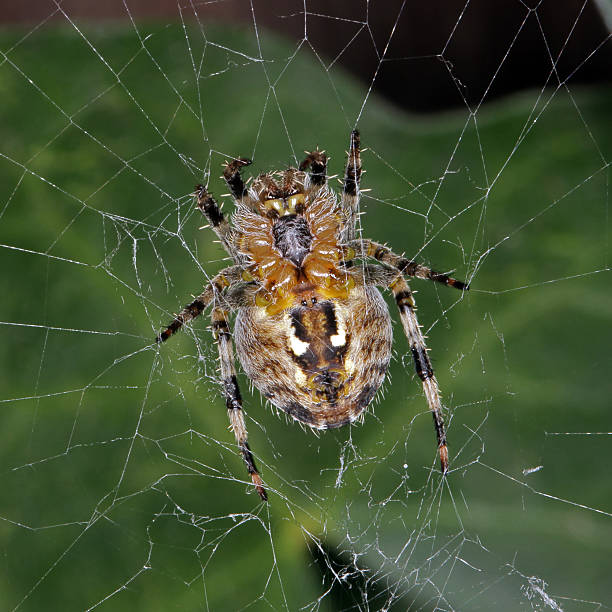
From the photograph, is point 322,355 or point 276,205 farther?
point 276,205

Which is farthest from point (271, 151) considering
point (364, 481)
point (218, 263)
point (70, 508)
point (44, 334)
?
point (70, 508)

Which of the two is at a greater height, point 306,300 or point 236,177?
point 236,177

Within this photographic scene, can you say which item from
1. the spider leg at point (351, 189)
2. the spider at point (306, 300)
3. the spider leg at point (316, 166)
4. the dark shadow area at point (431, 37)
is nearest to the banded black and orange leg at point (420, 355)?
the spider at point (306, 300)

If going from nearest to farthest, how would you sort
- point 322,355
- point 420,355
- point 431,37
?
point 322,355 < point 420,355 < point 431,37

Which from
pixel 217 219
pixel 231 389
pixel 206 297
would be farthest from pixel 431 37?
pixel 231 389

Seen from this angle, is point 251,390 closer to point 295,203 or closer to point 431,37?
point 295,203

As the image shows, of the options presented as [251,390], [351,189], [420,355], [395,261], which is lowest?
[251,390]

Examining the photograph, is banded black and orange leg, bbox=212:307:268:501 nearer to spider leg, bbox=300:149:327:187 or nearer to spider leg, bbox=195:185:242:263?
spider leg, bbox=195:185:242:263
